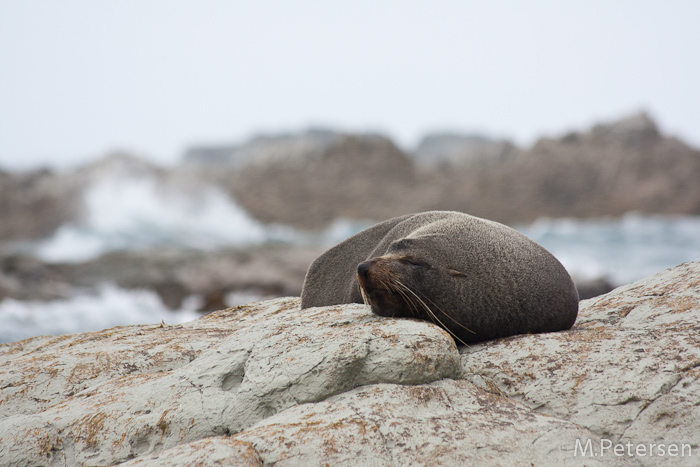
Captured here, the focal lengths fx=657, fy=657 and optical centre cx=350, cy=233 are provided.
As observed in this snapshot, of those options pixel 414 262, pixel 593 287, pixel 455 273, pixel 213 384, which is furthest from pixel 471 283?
pixel 593 287

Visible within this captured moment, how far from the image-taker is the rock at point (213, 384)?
3.57 meters

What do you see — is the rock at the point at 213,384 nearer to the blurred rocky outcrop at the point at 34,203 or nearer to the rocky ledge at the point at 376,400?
the rocky ledge at the point at 376,400

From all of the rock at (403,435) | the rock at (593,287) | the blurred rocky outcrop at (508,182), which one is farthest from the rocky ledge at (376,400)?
the blurred rocky outcrop at (508,182)

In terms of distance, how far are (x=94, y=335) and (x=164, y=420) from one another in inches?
116

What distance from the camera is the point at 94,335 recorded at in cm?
620

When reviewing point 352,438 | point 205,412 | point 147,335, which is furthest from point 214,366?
point 147,335

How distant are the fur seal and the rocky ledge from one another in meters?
0.24

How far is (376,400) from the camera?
135 inches

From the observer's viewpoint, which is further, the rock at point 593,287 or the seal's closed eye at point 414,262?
the rock at point 593,287

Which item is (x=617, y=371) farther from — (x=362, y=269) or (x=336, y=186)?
(x=336, y=186)

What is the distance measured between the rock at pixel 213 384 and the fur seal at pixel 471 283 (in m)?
0.32

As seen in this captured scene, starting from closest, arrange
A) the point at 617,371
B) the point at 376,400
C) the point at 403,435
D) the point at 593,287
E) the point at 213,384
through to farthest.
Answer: the point at 403,435
the point at 376,400
the point at 617,371
the point at 213,384
the point at 593,287

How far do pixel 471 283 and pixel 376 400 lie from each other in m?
1.63

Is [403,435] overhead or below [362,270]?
below
